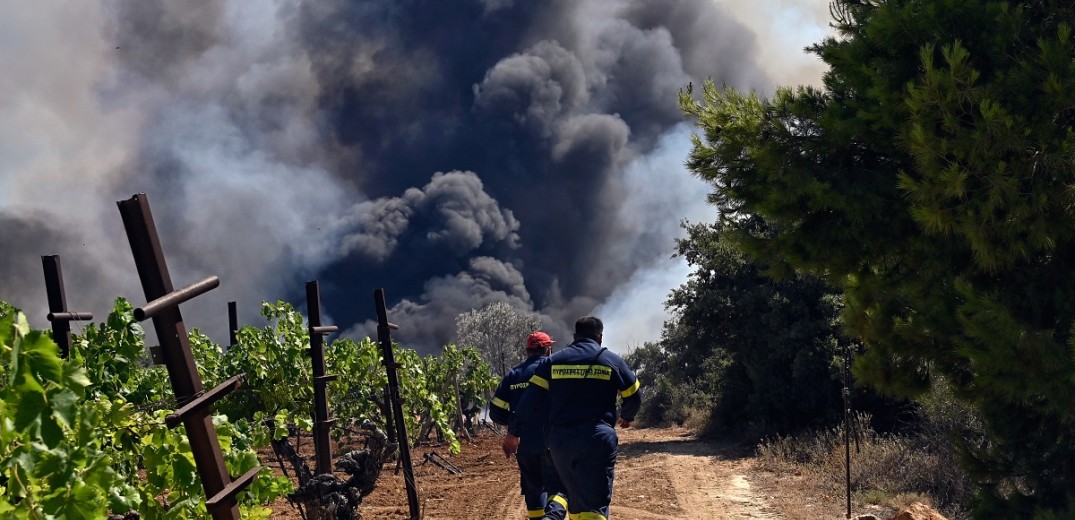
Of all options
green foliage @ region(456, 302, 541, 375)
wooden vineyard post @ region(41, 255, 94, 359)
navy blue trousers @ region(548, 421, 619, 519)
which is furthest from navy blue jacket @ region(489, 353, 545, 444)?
green foliage @ region(456, 302, 541, 375)

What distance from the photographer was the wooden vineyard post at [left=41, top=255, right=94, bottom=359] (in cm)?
823

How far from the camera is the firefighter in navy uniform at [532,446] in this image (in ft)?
26.6

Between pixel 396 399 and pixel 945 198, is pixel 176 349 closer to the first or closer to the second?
pixel 945 198

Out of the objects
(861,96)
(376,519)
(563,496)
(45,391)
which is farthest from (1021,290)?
(376,519)

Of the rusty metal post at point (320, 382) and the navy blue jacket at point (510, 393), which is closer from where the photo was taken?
the navy blue jacket at point (510, 393)

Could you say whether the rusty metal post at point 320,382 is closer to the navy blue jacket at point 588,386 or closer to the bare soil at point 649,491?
the bare soil at point 649,491

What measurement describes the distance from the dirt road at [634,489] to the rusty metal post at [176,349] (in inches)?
283

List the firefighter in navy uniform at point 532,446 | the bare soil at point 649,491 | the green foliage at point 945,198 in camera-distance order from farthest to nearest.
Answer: the bare soil at point 649,491 < the firefighter in navy uniform at point 532,446 < the green foliage at point 945,198

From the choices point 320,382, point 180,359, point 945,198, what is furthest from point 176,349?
point 945,198

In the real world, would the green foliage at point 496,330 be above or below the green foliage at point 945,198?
above

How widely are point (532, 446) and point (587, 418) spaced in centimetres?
121

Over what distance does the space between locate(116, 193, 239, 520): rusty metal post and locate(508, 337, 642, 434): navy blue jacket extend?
322 centimetres

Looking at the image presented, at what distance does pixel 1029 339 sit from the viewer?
21.2 feet

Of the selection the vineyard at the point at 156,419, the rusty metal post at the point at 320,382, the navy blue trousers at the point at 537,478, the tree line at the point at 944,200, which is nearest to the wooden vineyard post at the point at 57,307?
the vineyard at the point at 156,419
